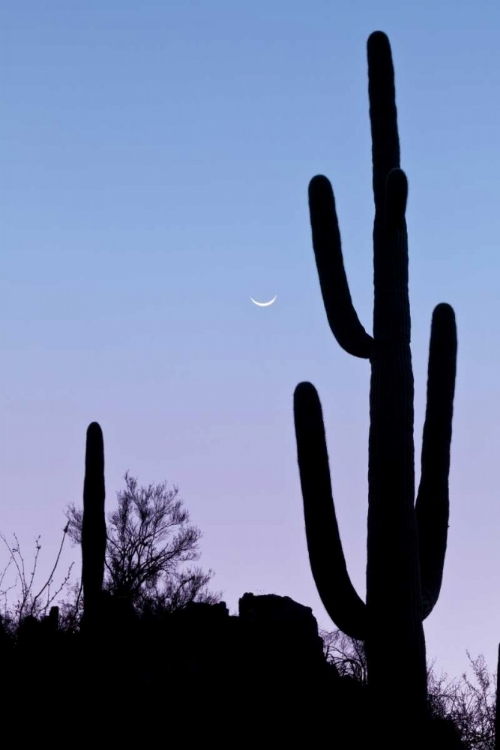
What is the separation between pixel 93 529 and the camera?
365 inches

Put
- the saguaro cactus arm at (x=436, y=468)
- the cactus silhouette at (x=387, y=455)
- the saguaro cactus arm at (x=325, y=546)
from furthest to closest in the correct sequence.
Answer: the saguaro cactus arm at (x=436, y=468), the saguaro cactus arm at (x=325, y=546), the cactus silhouette at (x=387, y=455)

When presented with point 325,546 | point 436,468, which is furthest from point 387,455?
point 325,546

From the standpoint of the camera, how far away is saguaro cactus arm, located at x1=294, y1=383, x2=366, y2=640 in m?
→ 7.24

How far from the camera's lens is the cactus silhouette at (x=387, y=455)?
23.3 ft

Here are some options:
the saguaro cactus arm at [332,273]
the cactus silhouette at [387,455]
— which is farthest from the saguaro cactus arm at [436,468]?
the saguaro cactus arm at [332,273]

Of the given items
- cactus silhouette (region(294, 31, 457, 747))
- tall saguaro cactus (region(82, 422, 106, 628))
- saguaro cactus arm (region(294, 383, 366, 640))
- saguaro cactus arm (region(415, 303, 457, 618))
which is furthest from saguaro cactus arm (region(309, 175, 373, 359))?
tall saguaro cactus (region(82, 422, 106, 628))

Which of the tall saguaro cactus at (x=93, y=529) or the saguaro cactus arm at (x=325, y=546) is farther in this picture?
the tall saguaro cactus at (x=93, y=529)

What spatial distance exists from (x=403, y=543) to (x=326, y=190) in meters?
2.98

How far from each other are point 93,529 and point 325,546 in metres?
2.86

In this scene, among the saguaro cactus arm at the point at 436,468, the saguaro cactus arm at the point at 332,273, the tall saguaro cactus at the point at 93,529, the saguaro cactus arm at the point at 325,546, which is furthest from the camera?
the tall saguaro cactus at the point at 93,529

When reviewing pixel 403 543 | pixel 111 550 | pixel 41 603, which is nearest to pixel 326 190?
pixel 403 543

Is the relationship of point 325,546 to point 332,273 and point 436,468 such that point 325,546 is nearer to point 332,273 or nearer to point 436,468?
point 436,468

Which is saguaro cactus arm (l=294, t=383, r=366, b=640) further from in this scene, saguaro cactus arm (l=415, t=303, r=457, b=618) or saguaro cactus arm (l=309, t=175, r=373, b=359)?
saguaro cactus arm (l=309, t=175, r=373, b=359)

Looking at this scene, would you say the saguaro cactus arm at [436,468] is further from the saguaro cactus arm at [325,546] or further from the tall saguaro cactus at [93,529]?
the tall saguaro cactus at [93,529]
